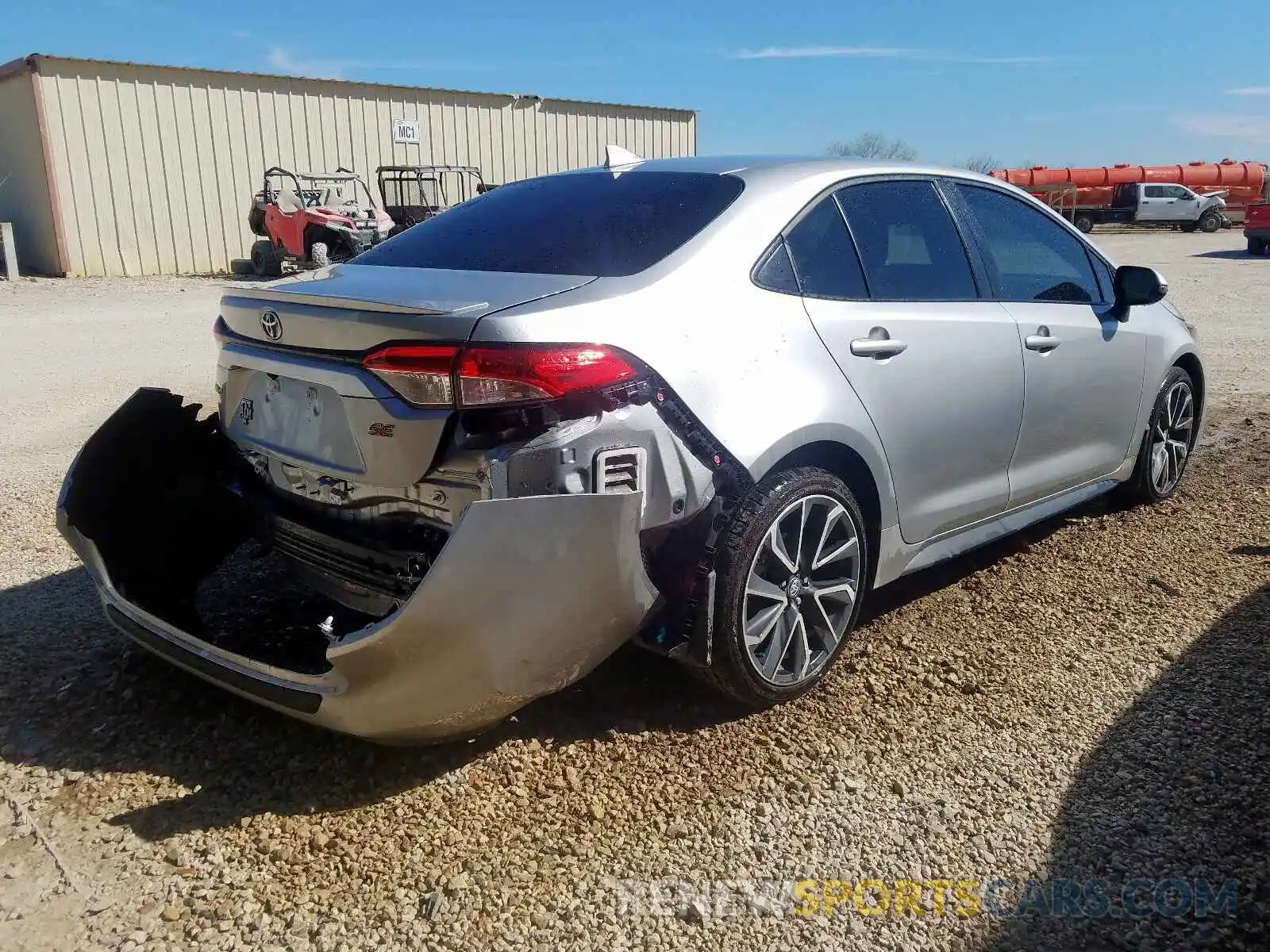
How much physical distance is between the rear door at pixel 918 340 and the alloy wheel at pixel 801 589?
328 mm

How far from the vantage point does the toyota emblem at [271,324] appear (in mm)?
2973

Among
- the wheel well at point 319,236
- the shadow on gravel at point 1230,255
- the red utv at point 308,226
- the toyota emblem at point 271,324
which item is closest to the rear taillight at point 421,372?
the toyota emblem at point 271,324

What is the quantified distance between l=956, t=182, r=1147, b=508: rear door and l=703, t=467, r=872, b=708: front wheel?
1109 mm

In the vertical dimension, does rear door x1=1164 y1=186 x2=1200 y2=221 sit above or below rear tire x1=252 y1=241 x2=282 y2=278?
above

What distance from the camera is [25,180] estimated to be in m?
21.9

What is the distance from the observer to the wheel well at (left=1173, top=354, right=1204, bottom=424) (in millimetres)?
5152

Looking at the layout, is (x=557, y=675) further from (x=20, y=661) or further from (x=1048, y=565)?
(x=1048, y=565)

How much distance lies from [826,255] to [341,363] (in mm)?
1568

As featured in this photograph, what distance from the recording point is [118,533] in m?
3.42

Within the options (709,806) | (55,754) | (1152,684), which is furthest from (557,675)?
(1152,684)

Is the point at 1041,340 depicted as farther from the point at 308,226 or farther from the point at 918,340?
the point at 308,226

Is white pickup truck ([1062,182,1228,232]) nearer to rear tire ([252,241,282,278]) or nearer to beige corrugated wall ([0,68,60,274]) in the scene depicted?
rear tire ([252,241,282,278])

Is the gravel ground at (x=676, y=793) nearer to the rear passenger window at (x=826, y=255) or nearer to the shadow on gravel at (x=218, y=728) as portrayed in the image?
the shadow on gravel at (x=218, y=728)

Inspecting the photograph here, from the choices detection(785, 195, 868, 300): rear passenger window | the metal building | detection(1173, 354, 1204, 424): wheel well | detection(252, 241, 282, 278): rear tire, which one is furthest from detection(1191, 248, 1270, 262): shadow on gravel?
detection(785, 195, 868, 300): rear passenger window
